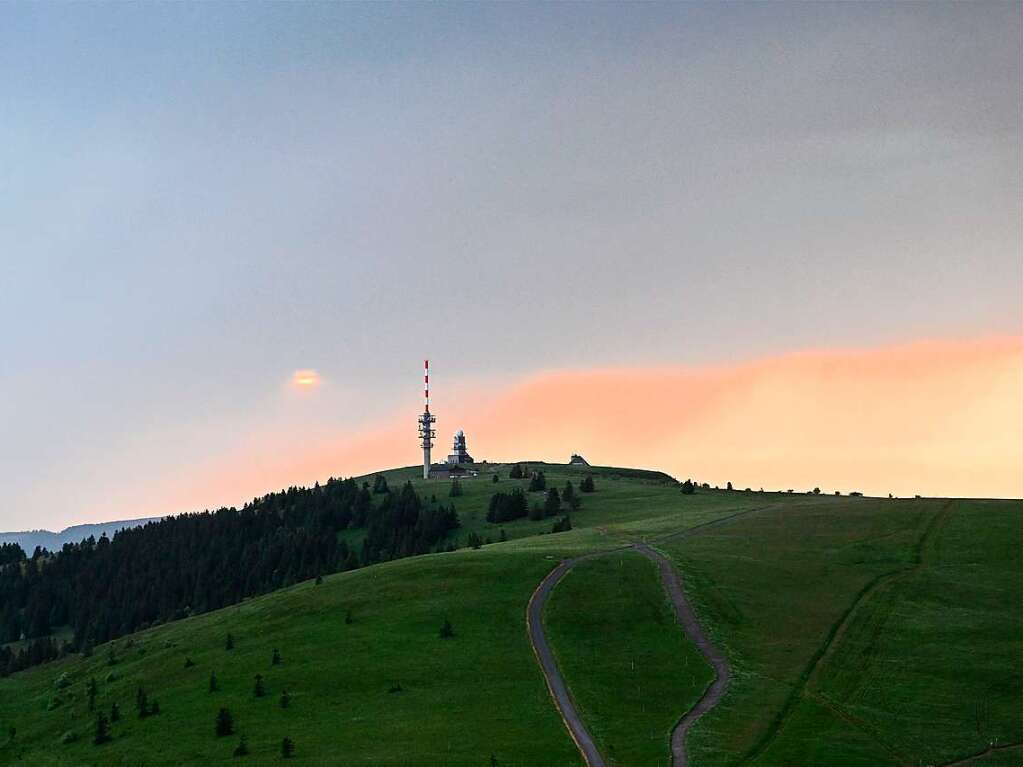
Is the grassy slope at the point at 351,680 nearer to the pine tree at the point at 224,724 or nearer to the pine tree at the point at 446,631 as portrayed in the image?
the pine tree at the point at 446,631

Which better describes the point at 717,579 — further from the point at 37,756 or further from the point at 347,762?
the point at 37,756

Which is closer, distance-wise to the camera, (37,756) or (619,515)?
(37,756)

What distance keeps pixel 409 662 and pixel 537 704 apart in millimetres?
17561

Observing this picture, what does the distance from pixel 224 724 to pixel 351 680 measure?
12.2m

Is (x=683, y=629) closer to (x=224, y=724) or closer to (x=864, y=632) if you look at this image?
(x=864, y=632)

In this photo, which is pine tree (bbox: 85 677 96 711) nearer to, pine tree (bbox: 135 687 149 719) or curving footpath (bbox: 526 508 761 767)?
pine tree (bbox: 135 687 149 719)

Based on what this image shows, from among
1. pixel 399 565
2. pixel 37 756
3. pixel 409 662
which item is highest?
pixel 399 565

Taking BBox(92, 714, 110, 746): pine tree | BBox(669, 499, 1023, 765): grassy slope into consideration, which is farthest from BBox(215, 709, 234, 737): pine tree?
BBox(669, 499, 1023, 765): grassy slope

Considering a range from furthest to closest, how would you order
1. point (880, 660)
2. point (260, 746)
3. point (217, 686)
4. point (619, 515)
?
point (619, 515) → point (217, 686) → point (880, 660) → point (260, 746)

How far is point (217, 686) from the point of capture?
341ft

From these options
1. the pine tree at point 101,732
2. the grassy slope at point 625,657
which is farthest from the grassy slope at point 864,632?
the pine tree at point 101,732

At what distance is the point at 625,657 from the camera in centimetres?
9869

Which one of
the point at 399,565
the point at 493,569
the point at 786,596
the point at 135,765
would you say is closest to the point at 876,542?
the point at 786,596

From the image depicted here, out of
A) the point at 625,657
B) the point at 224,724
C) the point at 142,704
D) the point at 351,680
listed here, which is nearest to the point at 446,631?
the point at 351,680
